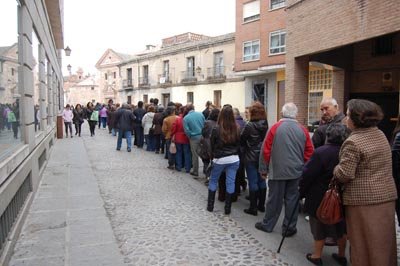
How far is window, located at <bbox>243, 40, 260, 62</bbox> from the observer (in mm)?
24953

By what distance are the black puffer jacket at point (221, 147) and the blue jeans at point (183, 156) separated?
330cm

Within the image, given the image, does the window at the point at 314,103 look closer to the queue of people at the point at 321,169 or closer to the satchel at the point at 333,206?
the queue of people at the point at 321,169

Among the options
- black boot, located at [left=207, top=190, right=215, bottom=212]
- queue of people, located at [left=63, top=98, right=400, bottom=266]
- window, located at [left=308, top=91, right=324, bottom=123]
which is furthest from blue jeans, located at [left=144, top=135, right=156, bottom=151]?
window, located at [left=308, top=91, right=324, bottom=123]

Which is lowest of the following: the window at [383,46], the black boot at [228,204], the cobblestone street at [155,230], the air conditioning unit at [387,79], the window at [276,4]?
the cobblestone street at [155,230]

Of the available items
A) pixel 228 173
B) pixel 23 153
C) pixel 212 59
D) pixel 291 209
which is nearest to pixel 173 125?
pixel 228 173

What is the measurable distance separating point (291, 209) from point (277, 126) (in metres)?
1.11

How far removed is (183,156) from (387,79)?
7.35 metres

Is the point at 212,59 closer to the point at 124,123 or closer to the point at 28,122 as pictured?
the point at 124,123

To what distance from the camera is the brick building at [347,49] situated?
7488mm

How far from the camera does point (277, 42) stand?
23.1 meters

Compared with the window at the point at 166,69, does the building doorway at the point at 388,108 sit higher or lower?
lower

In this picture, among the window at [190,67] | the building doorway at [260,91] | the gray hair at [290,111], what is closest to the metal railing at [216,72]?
the window at [190,67]

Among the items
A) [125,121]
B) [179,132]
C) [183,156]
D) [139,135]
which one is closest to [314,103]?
[139,135]

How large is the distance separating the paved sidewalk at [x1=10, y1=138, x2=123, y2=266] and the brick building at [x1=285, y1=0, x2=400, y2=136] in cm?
632
